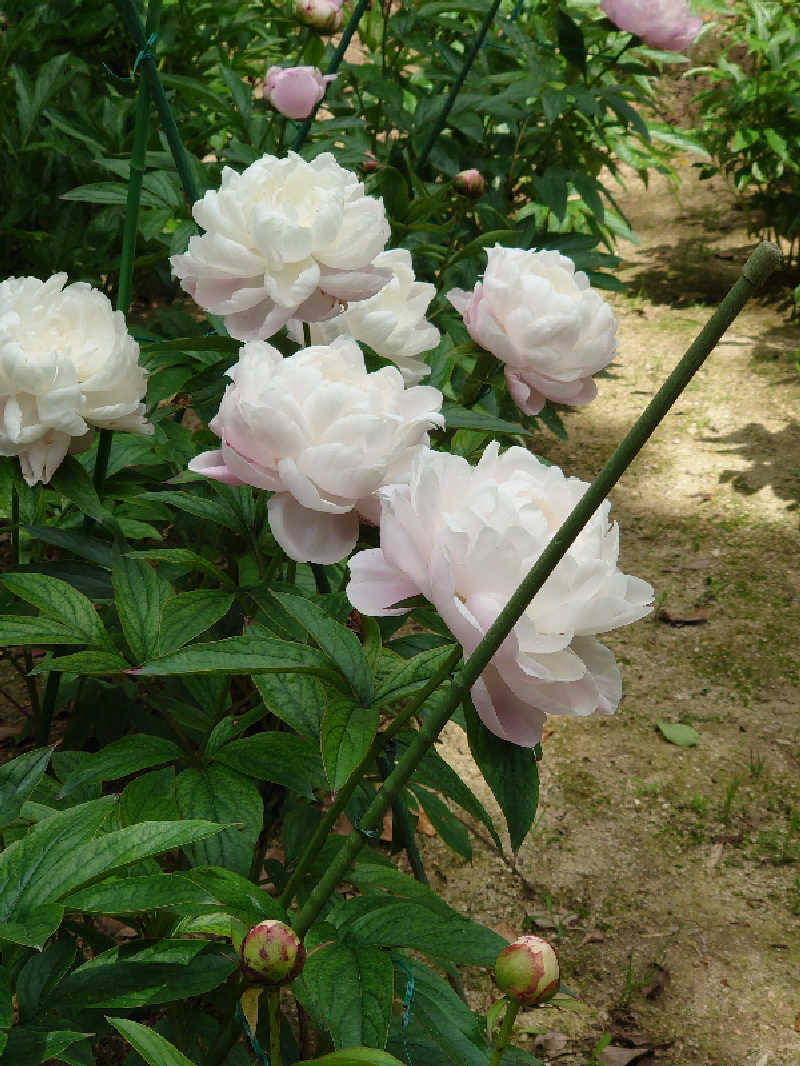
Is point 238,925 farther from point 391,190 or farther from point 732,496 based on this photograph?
point 732,496

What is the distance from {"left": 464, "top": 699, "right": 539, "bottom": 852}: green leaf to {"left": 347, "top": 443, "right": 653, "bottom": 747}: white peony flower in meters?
0.02

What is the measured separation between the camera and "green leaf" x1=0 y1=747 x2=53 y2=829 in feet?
2.20

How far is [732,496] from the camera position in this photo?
294 centimetres

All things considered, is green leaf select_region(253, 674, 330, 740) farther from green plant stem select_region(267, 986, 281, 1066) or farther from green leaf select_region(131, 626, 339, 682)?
green plant stem select_region(267, 986, 281, 1066)

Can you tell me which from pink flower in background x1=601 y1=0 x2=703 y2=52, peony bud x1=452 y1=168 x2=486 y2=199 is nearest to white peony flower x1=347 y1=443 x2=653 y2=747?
peony bud x1=452 y1=168 x2=486 y2=199

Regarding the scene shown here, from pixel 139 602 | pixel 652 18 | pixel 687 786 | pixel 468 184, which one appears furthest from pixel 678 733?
pixel 139 602

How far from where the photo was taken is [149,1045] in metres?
0.55

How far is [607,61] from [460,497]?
6.16ft

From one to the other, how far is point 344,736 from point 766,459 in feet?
8.73

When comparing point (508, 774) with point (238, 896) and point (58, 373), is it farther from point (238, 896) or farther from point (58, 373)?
point (58, 373)

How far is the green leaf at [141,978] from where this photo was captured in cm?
64

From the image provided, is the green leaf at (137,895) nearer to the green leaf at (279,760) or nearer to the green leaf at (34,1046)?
the green leaf at (34,1046)

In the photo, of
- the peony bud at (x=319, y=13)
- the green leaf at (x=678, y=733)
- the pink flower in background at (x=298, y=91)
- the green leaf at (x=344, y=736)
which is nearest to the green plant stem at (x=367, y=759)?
the green leaf at (x=344, y=736)

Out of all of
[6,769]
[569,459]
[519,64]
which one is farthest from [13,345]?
[569,459]
